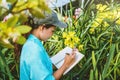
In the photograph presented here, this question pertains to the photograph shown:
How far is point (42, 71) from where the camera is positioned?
89.1 inches

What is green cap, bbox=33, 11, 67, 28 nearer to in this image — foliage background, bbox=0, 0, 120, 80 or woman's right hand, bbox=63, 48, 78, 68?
woman's right hand, bbox=63, 48, 78, 68

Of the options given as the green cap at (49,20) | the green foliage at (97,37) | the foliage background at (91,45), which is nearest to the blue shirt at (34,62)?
the green cap at (49,20)

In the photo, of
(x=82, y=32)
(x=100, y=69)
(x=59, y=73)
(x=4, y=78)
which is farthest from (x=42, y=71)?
(x=82, y=32)

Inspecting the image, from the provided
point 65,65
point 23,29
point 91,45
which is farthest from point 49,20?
point 23,29

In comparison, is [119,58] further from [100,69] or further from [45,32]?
[45,32]

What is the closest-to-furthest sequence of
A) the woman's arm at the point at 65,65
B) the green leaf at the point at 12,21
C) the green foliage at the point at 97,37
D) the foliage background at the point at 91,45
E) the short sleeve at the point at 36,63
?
the green leaf at the point at 12,21
the short sleeve at the point at 36,63
the woman's arm at the point at 65,65
the foliage background at the point at 91,45
the green foliage at the point at 97,37

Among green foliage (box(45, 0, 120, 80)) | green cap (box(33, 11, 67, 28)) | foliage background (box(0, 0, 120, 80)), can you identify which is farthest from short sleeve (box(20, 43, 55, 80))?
green foliage (box(45, 0, 120, 80))

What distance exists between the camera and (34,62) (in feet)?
7.34

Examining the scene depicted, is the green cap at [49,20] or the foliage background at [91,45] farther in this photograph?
the foliage background at [91,45]

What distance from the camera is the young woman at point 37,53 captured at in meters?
2.25

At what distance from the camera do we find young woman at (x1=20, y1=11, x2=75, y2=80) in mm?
2250

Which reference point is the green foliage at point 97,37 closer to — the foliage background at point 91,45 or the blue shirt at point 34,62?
the foliage background at point 91,45

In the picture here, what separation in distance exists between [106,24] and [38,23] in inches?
65.1

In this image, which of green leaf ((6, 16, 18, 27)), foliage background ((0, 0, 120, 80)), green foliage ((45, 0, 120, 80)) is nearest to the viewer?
green leaf ((6, 16, 18, 27))
